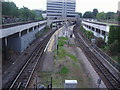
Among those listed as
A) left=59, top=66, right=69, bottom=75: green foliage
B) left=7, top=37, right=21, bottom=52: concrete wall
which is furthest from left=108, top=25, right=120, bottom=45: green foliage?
left=7, top=37, right=21, bottom=52: concrete wall

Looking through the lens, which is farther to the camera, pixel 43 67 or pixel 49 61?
pixel 49 61

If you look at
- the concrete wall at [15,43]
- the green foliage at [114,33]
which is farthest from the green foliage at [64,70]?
the green foliage at [114,33]

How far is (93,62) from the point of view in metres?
22.1

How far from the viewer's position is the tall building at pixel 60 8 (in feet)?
491

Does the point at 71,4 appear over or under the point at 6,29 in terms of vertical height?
over

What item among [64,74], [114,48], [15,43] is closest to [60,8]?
[15,43]

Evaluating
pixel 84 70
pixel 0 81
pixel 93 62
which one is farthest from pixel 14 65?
pixel 93 62

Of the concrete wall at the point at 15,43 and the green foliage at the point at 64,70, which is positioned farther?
the concrete wall at the point at 15,43

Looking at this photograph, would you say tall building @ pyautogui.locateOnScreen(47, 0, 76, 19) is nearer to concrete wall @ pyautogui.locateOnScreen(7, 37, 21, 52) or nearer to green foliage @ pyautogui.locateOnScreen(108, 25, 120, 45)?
concrete wall @ pyautogui.locateOnScreen(7, 37, 21, 52)

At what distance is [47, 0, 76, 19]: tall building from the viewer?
491 ft

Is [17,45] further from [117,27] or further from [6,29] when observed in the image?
[117,27]

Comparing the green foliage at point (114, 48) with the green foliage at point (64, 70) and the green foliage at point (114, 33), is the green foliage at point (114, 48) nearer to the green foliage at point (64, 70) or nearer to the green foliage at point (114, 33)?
the green foliage at point (114, 33)

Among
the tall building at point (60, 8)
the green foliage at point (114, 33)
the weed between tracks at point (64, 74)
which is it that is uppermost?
the tall building at point (60, 8)

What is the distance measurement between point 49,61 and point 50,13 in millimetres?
130443
